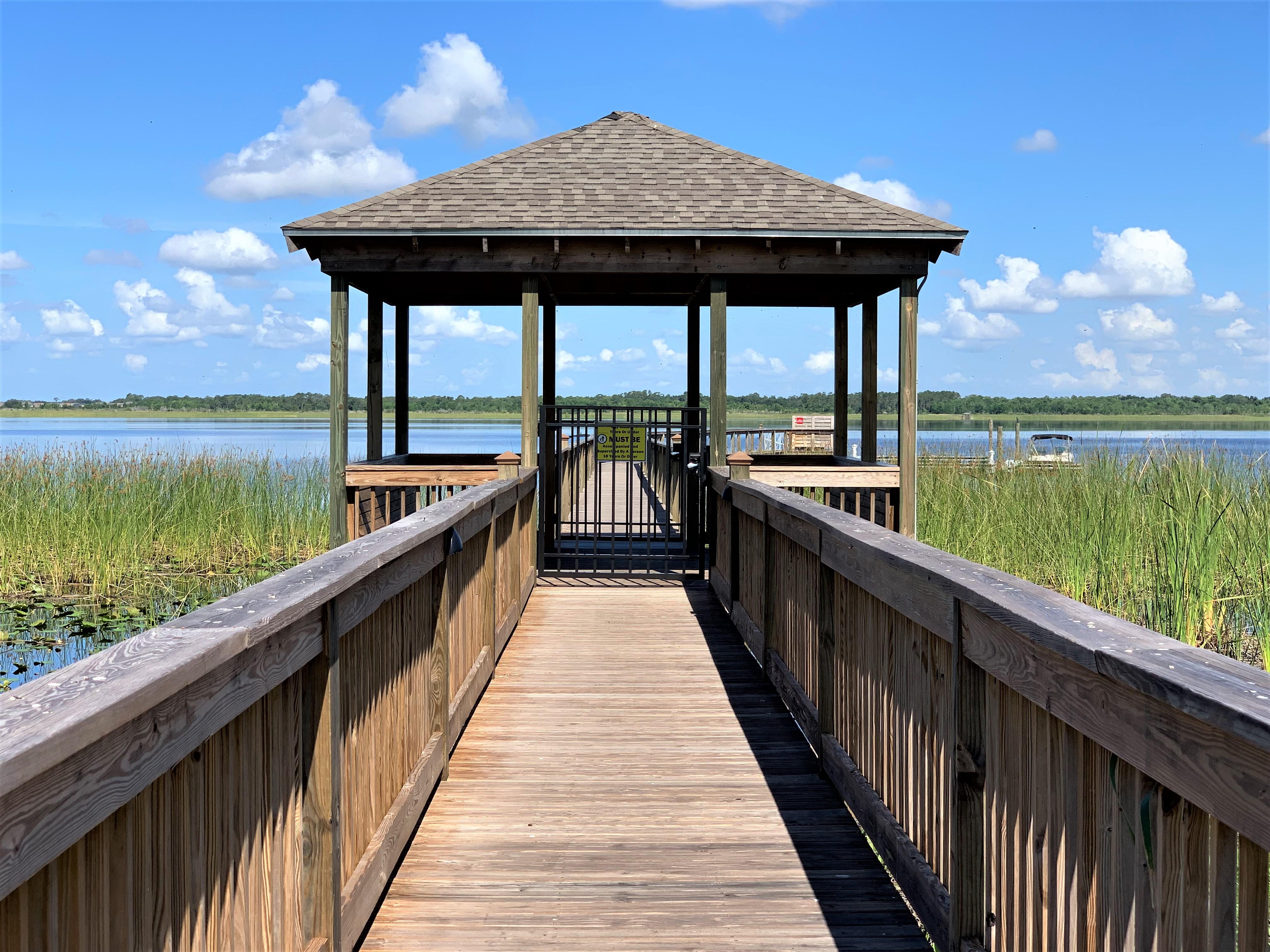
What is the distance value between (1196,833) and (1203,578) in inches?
273

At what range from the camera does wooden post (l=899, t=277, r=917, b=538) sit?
1012 centimetres

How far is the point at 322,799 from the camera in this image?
108 inches

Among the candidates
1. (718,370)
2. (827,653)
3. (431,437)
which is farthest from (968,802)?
(431,437)

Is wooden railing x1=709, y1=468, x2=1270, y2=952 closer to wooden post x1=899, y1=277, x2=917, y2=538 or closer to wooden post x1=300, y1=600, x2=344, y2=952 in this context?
wooden post x1=300, y1=600, x2=344, y2=952

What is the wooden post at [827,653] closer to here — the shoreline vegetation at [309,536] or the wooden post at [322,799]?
the wooden post at [322,799]

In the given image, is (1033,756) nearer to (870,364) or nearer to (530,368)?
(530,368)

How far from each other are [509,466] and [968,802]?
18.2ft

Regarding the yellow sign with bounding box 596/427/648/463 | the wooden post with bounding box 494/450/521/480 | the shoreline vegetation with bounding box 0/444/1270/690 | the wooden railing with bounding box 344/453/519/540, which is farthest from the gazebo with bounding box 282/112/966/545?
the shoreline vegetation with bounding box 0/444/1270/690

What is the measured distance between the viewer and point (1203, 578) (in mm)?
7762

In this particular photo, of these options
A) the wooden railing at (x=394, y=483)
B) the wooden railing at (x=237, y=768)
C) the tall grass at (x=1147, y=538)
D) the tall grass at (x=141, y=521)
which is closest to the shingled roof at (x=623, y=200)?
the wooden railing at (x=394, y=483)

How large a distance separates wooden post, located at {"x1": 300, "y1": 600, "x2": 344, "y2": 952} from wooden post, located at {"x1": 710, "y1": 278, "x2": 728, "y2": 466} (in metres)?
7.34

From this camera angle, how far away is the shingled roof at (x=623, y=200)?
9820mm

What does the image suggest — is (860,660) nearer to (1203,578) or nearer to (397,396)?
(1203,578)

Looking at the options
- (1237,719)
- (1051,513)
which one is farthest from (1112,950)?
(1051,513)
